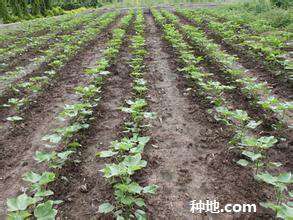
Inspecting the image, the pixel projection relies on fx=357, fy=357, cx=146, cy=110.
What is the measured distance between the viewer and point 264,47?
9367mm

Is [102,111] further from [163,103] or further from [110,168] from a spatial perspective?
[110,168]

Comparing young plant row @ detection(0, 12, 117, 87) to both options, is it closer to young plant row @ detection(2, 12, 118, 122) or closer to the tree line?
young plant row @ detection(2, 12, 118, 122)

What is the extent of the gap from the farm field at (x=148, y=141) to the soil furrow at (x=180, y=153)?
1 cm

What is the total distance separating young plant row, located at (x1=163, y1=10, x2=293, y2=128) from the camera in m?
5.25

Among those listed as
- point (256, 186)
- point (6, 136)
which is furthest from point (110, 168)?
point (6, 136)

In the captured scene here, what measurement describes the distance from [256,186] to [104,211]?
5.53ft

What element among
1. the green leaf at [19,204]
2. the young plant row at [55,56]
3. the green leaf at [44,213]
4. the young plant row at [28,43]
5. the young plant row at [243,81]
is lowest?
the young plant row at [28,43]

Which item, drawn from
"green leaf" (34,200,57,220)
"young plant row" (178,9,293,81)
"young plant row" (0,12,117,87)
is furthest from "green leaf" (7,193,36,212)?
"young plant row" (178,9,293,81)

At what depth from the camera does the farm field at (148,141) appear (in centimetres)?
359

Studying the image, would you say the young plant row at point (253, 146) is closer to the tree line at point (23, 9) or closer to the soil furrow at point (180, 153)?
A: the soil furrow at point (180, 153)

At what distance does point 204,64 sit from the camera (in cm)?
875

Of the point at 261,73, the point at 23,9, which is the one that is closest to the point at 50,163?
the point at 261,73

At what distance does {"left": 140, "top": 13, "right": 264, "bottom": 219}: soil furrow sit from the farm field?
0.01 meters

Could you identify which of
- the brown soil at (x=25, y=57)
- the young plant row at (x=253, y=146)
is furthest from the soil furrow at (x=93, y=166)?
the brown soil at (x=25, y=57)
